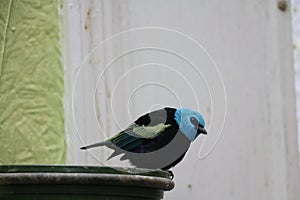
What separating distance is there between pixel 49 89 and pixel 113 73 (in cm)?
11

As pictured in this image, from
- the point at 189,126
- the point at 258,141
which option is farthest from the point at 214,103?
the point at 189,126

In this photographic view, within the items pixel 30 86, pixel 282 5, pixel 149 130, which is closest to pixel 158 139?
pixel 149 130

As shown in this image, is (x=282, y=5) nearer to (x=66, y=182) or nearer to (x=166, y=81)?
(x=166, y=81)

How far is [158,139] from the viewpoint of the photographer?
101cm

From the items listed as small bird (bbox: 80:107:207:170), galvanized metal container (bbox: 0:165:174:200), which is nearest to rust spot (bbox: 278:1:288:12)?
small bird (bbox: 80:107:207:170)

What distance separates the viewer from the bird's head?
39.6 inches

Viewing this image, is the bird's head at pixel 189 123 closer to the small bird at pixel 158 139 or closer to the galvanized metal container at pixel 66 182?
the small bird at pixel 158 139

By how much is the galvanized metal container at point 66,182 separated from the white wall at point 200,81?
313mm

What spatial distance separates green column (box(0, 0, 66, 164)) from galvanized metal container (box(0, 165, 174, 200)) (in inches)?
10.6

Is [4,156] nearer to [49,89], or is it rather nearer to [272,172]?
[49,89]

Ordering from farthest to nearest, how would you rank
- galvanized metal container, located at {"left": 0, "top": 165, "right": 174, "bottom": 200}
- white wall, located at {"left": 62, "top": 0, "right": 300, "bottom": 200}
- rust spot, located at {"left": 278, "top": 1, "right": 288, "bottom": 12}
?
1. rust spot, located at {"left": 278, "top": 1, "right": 288, "bottom": 12}
2. white wall, located at {"left": 62, "top": 0, "right": 300, "bottom": 200}
3. galvanized metal container, located at {"left": 0, "top": 165, "right": 174, "bottom": 200}

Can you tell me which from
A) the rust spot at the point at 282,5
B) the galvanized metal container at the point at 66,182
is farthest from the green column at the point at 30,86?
the rust spot at the point at 282,5

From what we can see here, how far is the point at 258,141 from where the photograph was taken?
131 centimetres

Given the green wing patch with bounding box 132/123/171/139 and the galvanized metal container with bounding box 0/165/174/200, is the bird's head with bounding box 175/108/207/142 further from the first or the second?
the galvanized metal container with bounding box 0/165/174/200
